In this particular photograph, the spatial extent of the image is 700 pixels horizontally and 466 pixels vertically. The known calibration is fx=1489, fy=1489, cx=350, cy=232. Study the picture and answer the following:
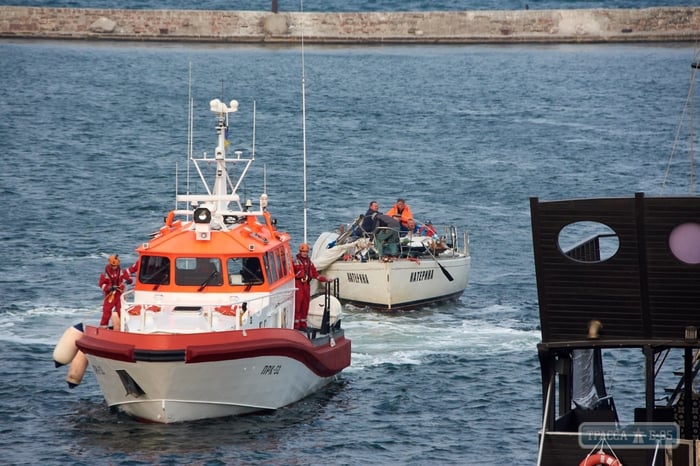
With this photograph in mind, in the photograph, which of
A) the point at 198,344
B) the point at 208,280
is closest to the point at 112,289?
the point at 208,280

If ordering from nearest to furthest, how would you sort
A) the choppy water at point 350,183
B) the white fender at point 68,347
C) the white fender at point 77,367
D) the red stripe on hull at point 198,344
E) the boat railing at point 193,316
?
the red stripe on hull at point 198,344 < the boat railing at point 193,316 < the choppy water at point 350,183 < the white fender at point 68,347 < the white fender at point 77,367

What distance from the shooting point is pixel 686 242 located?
17609mm

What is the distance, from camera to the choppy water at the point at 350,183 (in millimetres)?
25000

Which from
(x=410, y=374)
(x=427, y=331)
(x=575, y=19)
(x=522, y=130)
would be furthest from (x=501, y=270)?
(x=575, y=19)

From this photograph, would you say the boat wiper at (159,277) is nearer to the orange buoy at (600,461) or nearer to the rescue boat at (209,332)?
the rescue boat at (209,332)

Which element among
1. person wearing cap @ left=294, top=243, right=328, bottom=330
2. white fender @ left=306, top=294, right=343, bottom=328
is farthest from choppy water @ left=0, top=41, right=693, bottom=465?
person wearing cap @ left=294, top=243, right=328, bottom=330

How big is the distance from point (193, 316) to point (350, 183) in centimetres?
3314

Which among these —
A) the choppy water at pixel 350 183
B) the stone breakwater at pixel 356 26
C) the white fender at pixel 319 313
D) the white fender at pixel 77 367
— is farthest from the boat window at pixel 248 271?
the stone breakwater at pixel 356 26

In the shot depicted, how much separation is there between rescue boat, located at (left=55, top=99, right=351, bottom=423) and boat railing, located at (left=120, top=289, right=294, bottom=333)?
17 millimetres

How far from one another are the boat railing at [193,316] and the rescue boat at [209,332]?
17mm

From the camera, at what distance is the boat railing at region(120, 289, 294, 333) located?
24344mm

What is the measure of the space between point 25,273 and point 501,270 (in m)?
12.9

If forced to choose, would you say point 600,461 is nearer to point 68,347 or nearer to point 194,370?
point 194,370

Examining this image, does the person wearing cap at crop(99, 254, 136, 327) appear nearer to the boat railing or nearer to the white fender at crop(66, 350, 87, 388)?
the boat railing
